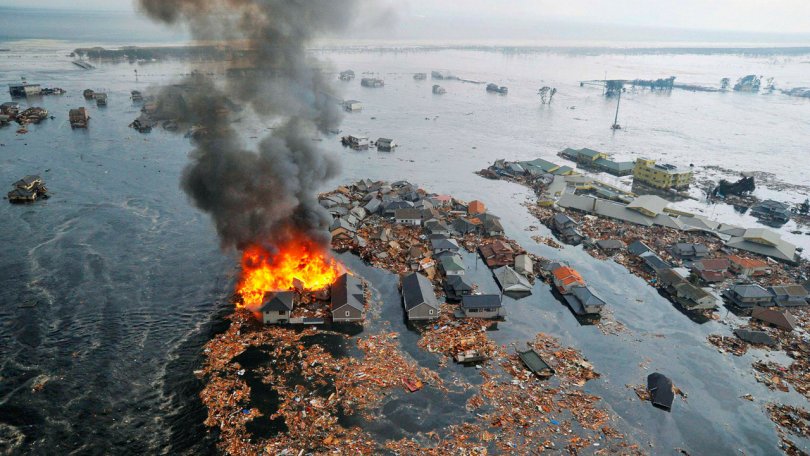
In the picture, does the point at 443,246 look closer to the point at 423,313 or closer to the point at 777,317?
the point at 423,313

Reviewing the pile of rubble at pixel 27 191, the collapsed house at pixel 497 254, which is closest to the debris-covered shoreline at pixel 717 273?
the collapsed house at pixel 497 254

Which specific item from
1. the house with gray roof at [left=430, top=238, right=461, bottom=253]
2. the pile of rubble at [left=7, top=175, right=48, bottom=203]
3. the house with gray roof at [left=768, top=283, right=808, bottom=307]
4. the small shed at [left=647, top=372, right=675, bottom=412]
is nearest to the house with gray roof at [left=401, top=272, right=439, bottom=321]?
the house with gray roof at [left=430, top=238, right=461, bottom=253]

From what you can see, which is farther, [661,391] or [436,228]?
[436,228]

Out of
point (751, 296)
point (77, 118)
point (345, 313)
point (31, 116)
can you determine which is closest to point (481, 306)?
point (345, 313)

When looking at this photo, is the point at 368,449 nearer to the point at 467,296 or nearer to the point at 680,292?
the point at 467,296

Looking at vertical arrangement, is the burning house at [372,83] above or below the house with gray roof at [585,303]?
above

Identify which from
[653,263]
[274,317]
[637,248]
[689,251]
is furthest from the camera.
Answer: [637,248]

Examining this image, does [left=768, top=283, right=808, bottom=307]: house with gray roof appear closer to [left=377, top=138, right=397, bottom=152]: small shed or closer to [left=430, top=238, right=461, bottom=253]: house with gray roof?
[left=430, top=238, right=461, bottom=253]: house with gray roof

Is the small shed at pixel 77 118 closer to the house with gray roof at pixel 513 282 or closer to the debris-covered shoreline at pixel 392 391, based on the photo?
the debris-covered shoreline at pixel 392 391
